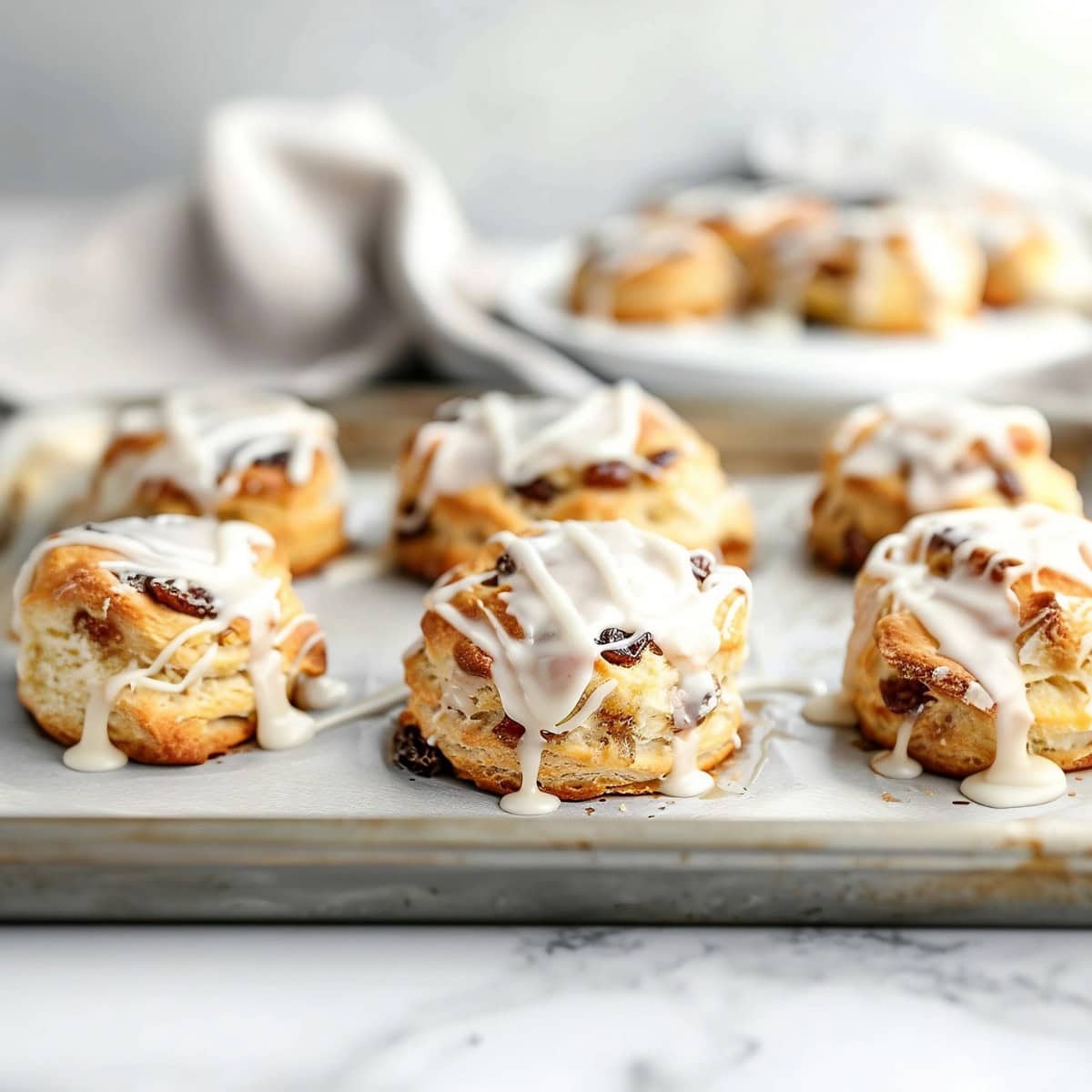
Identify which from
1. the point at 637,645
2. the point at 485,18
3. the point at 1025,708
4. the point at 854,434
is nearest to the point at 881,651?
the point at 1025,708

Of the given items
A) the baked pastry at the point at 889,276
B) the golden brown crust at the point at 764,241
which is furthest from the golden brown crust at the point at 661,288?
the baked pastry at the point at 889,276

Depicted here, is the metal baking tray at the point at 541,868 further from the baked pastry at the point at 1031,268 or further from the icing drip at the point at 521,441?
the baked pastry at the point at 1031,268

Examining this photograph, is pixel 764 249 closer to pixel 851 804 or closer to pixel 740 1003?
pixel 851 804

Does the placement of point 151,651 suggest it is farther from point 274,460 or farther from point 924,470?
point 924,470

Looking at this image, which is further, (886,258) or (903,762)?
(886,258)

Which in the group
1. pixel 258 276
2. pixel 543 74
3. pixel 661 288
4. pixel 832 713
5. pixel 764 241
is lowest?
pixel 832 713

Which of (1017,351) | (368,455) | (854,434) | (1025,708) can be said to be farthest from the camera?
(1017,351)

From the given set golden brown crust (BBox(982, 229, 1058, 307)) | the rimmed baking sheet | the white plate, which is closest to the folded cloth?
the white plate

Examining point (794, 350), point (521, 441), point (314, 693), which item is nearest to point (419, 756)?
point (314, 693)
